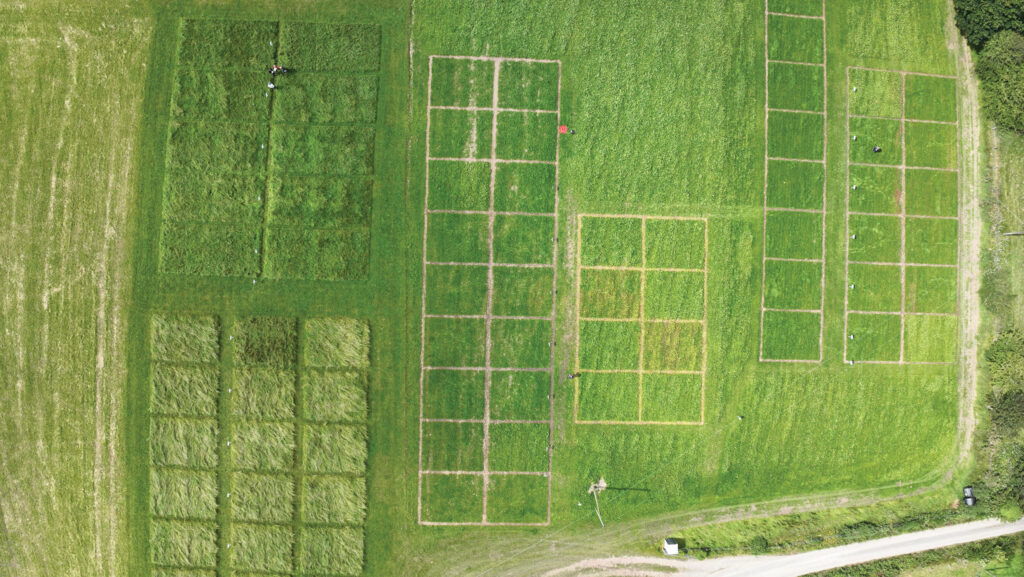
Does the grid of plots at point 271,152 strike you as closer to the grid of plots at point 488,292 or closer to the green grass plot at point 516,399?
the grid of plots at point 488,292


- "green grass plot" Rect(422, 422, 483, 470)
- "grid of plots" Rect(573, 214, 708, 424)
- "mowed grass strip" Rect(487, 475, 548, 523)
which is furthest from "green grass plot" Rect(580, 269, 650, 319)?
"mowed grass strip" Rect(487, 475, 548, 523)

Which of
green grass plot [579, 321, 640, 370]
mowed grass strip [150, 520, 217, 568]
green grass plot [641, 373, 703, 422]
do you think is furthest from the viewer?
green grass plot [641, 373, 703, 422]

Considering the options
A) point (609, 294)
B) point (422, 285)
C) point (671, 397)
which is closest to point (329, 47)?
point (422, 285)

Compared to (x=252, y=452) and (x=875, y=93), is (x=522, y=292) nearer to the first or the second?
(x=252, y=452)

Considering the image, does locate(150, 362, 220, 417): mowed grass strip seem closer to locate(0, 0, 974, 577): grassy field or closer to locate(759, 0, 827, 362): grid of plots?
locate(0, 0, 974, 577): grassy field

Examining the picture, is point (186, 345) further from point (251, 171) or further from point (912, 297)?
point (912, 297)

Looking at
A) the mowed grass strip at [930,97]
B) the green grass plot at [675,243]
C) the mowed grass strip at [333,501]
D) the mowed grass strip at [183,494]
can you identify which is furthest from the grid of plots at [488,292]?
the mowed grass strip at [930,97]
